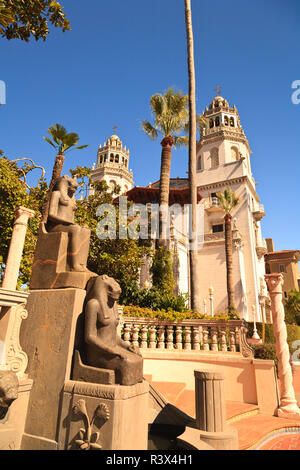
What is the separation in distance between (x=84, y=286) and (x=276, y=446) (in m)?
4.63

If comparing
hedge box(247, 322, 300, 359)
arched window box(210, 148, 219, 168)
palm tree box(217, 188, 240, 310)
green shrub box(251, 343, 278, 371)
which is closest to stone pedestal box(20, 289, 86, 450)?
green shrub box(251, 343, 278, 371)

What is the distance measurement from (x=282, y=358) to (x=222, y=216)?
25.4m

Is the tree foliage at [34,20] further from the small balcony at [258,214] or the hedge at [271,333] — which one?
the small balcony at [258,214]

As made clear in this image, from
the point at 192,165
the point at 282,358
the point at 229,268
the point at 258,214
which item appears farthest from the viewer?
the point at 258,214

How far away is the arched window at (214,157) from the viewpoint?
33.6 m

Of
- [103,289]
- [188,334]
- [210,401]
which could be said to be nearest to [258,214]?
[188,334]

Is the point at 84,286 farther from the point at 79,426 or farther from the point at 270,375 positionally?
the point at 270,375

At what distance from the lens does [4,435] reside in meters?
2.88

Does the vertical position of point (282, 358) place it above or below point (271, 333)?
below

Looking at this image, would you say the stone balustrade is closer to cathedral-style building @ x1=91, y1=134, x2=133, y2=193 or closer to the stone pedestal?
the stone pedestal

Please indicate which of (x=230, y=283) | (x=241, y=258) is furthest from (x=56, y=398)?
(x=241, y=258)

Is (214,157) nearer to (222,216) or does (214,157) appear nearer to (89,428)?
(222,216)

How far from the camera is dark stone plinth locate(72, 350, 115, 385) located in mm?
2926

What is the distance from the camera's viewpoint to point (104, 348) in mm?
3051
